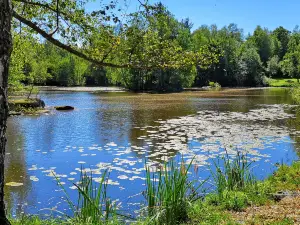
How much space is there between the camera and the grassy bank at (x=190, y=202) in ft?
17.8

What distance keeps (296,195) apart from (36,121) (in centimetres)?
2192

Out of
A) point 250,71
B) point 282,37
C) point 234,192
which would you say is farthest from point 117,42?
point 282,37

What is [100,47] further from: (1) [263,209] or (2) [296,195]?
(2) [296,195]

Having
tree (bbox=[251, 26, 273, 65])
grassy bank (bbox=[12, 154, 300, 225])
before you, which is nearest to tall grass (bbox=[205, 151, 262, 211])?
grassy bank (bbox=[12, 154, 300, 225])

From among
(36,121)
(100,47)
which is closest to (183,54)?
(100,47)

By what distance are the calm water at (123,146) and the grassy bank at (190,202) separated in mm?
956

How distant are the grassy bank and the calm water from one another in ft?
3.14

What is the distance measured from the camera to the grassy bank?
5.44 metres

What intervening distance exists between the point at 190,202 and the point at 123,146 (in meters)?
10.9

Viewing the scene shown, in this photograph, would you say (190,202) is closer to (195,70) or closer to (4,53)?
(4,53)

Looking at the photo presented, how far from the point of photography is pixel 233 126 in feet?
77.1

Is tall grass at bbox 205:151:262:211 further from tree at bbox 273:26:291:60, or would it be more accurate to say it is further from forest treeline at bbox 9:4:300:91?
tree at bbox 273:26:291:60

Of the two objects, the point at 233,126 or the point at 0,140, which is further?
the point at 233,126

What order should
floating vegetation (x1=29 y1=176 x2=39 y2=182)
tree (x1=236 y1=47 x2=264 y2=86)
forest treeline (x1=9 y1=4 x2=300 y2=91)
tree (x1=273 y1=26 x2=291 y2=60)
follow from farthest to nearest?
tree (x1=273 y1=26 x2=291 y2=60) < tree (x1=236 y1=47 x2=264 y2=86) < forest treeline (x1=9 y1=4 x2=300 y2=91) < floating vegetation (x1=29 y1=176 x2=39 y2=182)
